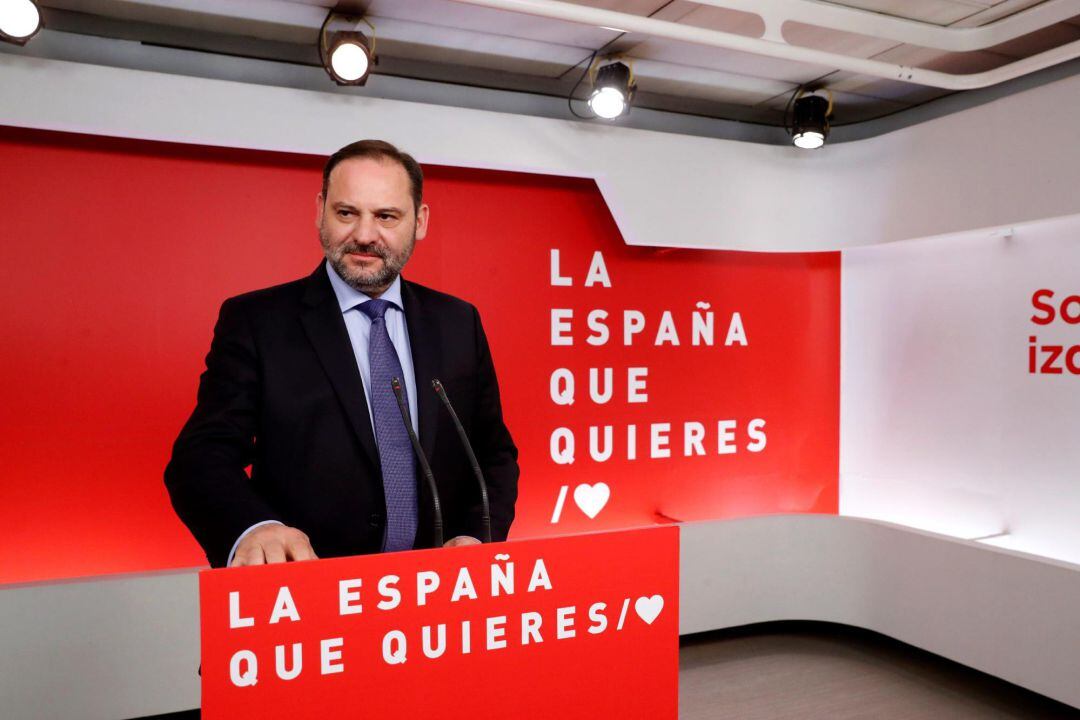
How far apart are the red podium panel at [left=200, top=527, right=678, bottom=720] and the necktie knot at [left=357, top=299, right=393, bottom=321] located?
2.08 ft

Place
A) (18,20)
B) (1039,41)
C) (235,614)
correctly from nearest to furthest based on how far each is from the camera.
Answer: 1. (235,614)
2. (18,20)
3. (1039,41)

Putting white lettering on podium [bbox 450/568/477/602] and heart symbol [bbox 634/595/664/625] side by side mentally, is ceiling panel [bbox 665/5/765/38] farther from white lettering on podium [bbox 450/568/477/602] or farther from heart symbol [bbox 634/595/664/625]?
white lettering on podium [bbox 450/568/477/602]

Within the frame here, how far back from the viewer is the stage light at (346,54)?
9.41 feet

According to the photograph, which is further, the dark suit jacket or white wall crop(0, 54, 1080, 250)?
white wall crop(0, 54, 1080, 250)

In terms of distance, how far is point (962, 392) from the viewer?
3674mm

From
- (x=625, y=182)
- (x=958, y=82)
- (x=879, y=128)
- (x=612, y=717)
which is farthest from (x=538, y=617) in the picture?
(x=879, y=128)

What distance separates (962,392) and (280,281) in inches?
124

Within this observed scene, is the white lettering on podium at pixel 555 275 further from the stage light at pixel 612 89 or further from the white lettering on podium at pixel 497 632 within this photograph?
the white lettering on podium at pixel 497 632

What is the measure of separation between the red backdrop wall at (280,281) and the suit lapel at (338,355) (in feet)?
6.23

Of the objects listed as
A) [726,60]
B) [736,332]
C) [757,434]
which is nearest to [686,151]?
[726,60]

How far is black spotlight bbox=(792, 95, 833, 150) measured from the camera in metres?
3.71

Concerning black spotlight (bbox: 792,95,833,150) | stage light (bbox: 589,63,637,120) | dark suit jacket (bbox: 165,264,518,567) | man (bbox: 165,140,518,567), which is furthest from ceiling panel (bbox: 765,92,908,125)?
dark suit jacket (bbox: 165,264,518,567)

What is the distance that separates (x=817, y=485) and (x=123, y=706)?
3.35m

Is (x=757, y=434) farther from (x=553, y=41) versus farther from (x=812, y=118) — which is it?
(x=553, y=41)
